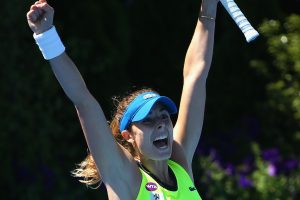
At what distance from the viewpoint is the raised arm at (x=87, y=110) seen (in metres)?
3.47

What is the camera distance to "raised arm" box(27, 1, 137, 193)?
347 cm

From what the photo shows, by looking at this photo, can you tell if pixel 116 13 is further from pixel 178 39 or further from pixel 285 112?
pixel 285 112

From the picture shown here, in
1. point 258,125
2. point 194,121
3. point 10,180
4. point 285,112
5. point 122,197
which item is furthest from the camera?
point 258,125

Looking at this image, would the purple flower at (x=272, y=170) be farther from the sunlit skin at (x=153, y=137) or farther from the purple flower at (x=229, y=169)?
the sunlit skin at (x=153, y=137)

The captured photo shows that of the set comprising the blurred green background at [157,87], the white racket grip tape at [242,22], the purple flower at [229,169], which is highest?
the white racket grip tape at [242,22]

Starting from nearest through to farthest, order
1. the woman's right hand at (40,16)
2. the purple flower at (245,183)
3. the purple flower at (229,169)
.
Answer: the woman's right hand at (40,16) < the purple flower at (245,183) < the purple flower at (229,169)

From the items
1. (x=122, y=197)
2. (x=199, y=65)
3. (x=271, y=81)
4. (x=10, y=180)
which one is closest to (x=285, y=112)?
(x=271, y=81)

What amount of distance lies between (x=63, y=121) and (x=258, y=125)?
1.71 metres

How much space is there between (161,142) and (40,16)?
0.76 meters

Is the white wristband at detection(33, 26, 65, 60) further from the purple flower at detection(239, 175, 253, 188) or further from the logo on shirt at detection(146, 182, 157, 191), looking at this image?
the purple flower at detection(239, 175, 253, 188)

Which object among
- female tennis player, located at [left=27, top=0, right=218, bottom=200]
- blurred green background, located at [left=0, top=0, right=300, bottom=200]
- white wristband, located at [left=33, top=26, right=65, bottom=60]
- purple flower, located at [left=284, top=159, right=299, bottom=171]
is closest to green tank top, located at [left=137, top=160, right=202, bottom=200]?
female tennis player, located at [left=27, top=0, right=218, bottom=200]

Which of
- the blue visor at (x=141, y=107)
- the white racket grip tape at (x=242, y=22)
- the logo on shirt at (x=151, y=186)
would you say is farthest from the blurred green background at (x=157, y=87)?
the logo on shirt at (x=151, y=186)

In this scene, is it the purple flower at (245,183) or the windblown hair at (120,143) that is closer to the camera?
the windblown hair at (120,143)

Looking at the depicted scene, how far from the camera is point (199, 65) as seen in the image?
4.27m
